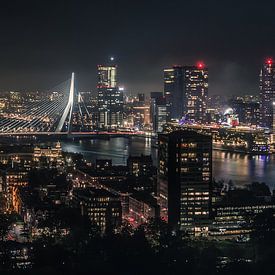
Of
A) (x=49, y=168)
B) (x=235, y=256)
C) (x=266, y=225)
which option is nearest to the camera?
(x=235, y=256)

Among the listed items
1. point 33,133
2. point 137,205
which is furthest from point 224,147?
point 137,205

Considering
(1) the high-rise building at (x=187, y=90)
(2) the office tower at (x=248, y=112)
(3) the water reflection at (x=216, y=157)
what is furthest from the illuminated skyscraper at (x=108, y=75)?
(3) the water reflection at (x=216, y=157)

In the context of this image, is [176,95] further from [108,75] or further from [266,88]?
[266,88]

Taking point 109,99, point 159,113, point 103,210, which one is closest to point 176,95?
point 159,113

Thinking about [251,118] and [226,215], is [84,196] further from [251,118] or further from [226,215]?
A: [251,118]

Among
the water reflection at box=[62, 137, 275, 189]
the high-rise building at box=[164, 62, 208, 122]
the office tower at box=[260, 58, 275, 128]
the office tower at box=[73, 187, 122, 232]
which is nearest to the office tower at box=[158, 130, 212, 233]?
the office tower at box=[73, 187, 122, 232]

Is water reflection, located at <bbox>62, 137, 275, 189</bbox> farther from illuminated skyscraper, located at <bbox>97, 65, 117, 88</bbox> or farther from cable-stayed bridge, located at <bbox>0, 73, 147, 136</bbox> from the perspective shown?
illuminated skyscraper, located at <bbox>97, 65, 117, 88</bbox>
